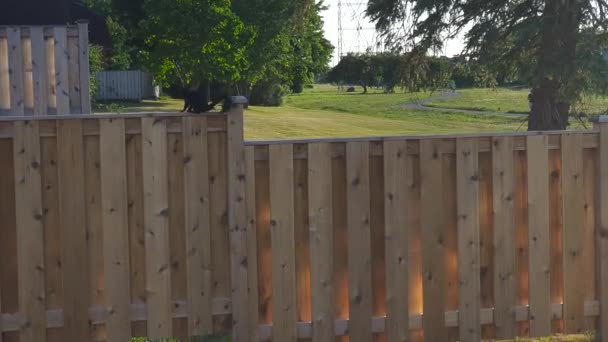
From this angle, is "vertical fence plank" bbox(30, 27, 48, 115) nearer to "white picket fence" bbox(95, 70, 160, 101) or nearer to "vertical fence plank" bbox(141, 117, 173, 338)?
"vertical fence plank" bbox(141, 117, 173, 338)

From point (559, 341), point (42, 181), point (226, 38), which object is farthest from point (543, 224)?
point (226, 38)

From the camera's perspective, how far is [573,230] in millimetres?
6191

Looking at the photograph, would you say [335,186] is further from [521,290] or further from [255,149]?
[521,290]

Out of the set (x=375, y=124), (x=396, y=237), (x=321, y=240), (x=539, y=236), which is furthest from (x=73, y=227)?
(x=375, y=124)

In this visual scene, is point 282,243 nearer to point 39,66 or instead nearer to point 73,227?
point 73,227

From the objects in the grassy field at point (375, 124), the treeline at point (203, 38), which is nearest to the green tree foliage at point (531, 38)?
the grassy field at point (375, 124)

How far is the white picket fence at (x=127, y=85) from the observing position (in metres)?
49.7

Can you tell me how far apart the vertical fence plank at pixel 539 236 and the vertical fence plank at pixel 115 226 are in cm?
261

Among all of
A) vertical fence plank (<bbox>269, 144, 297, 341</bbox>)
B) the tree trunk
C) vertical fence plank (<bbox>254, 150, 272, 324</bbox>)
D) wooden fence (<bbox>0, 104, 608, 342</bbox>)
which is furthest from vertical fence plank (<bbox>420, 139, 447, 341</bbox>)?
the tree trunk

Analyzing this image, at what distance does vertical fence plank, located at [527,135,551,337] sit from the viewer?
19.9ft

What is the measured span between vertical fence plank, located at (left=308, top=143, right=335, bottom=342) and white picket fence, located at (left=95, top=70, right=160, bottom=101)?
4423 centimetres

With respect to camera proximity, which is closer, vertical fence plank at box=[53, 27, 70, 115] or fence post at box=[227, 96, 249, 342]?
fence post at box=[227, 96, 249, 342]

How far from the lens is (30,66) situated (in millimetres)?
8461

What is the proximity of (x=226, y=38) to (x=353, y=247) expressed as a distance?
115 feet
